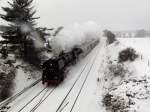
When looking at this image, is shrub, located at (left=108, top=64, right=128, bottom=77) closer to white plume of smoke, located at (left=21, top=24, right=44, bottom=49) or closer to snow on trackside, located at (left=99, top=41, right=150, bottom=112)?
snow on trackside, located at (left=99, top=41, right=150, bottom=112)

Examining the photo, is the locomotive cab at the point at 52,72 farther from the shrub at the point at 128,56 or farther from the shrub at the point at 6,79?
the shrub at the point at 128,56

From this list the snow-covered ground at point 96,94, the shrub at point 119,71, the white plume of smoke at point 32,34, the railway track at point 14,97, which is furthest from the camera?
the white plume of smoke at point 32,34

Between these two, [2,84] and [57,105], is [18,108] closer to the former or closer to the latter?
[57,105]

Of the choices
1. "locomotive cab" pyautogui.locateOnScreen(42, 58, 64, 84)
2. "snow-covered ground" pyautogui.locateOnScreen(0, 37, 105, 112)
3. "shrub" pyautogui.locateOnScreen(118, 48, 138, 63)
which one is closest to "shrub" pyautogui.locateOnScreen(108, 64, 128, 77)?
"snow-covered ground" pyautogui.locateOnScreen(0, 37, 105, 112)

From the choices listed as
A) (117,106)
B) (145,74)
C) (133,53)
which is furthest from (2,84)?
(133,53)

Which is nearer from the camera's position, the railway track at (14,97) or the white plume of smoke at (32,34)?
the railway track at (14,97)

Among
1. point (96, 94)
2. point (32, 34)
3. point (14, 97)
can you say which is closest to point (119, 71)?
point (96, 94)

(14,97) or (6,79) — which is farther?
(6,79)

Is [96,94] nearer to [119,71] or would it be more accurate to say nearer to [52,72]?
[119,71]

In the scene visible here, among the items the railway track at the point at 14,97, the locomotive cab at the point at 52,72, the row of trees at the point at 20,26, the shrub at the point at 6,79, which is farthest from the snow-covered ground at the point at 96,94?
the row of trees at the point at 20,26

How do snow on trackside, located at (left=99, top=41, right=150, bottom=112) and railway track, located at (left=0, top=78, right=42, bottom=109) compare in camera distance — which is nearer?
snow on trackside, located at (left=99, top=41, right=150, bottom=112)

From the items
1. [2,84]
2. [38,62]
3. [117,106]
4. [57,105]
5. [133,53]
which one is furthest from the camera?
[38,62]

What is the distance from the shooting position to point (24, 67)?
25250mm

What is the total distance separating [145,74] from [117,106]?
5711mm
